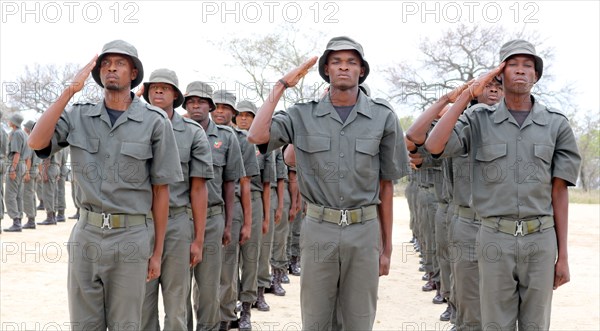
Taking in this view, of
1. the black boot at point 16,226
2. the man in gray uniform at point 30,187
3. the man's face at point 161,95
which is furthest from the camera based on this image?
the man in gray uniform at point 30,187

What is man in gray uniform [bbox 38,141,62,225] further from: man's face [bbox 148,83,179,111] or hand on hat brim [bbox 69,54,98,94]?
hand on hat brim [bbox 69,54,98,94]

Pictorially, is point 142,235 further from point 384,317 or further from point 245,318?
point 384,317

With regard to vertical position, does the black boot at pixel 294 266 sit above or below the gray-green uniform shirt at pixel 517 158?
below

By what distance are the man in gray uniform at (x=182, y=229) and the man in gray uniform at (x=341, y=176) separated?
1056 mm

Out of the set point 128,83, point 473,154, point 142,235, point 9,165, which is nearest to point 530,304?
point 473,154

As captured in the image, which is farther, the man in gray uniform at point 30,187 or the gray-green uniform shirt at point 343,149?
the man in gray uniform at point 30,187

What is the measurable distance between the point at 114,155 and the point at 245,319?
3325 millimetres

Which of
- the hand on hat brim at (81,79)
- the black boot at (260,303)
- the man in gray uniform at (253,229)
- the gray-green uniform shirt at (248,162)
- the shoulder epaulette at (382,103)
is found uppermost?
the hand on hat brim at (81,79)

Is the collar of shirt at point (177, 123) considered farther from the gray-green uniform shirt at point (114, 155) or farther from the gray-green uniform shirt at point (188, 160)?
the gray-green uniform shirt at point (114, 155)

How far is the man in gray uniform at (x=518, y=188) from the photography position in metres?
4.10

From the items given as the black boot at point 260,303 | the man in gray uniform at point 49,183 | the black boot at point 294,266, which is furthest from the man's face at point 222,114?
the man in gray uniform at point 49,183

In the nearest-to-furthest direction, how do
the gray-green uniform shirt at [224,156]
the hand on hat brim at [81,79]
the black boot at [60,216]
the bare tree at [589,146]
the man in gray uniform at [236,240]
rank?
the hand on hat brim at [81,79]
the gray-green uniform shirt at [224,156]
the man in gray uniform at [236,240]
the black boot at [60,216]
the bare tree at [589,146]

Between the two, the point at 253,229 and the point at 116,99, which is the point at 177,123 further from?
the point at 253,229

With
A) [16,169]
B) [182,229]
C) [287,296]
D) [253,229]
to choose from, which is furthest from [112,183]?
[16,169]
